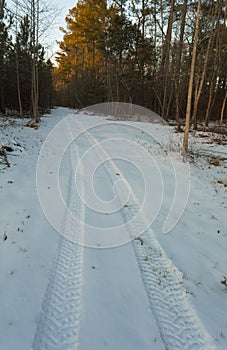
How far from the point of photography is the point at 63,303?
2168 millimetres

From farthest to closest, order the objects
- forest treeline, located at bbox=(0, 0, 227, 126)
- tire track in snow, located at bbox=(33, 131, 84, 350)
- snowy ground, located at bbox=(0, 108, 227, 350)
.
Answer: forest treeline, located at bbox=(0, 0, 227, 126), snowy ground, located at bbox=(0, 108, 227, 350), tire track in snow, located at bbox=(33, 131, 84, 350)

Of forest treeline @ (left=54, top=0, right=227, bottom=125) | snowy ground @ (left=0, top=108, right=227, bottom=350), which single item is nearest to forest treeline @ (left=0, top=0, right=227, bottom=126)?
forest treeline @ (left=54, top=0, right=227, bottom=125)

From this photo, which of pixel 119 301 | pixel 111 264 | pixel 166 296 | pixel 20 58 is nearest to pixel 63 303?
pixel 119 301

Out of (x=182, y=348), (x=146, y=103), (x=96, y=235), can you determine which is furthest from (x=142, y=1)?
(x=182, y=348)

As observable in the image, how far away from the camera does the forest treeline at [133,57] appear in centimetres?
1370

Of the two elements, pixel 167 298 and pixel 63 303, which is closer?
pixel 63 303

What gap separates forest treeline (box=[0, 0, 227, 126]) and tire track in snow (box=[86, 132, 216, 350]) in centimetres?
1088

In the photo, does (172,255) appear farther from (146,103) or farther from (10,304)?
(146,103)

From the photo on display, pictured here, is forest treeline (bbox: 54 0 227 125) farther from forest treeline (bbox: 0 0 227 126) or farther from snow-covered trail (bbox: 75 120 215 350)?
snow-covered trail (bbox: 75 120 215 350)

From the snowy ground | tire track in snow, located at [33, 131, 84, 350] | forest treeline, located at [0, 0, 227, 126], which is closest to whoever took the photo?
tire track in snow, located at [33, 131, 84, 350]

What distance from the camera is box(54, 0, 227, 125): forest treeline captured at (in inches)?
584

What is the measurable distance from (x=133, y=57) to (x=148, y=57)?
5.71ft

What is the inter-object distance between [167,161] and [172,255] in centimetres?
513

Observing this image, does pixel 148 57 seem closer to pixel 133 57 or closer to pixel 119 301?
pixel 133 57
